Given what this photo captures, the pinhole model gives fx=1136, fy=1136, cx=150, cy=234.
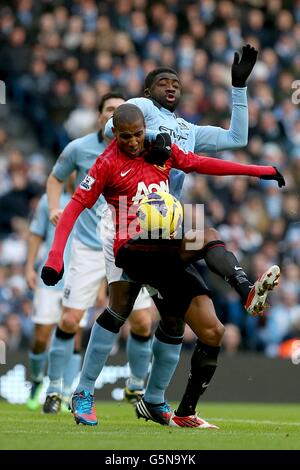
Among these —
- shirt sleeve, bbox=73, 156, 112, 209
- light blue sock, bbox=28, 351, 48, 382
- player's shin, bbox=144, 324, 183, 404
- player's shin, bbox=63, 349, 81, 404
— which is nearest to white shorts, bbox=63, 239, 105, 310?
player's shin, bbox=63, 349, 81, 404

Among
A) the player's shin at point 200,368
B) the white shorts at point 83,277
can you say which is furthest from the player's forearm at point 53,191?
the player's shin at point 200,368

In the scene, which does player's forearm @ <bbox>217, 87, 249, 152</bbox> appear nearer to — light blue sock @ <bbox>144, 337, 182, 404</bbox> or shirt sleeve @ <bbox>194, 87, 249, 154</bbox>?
shirt sleeve @ <bbox>194, 87, 249, 154</bbox>

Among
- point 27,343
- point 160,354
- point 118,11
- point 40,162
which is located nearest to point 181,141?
point 160,354

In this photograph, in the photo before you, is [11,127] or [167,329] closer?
[167,329]

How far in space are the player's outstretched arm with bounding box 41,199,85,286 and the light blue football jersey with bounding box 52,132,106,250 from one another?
2.44 m

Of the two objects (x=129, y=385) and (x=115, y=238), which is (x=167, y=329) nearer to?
(x=115, y=238)

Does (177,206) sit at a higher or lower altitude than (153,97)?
lower

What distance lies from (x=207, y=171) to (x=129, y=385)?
3.27 m

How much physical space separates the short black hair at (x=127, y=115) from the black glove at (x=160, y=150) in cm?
18

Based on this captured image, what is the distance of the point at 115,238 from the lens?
309 inches

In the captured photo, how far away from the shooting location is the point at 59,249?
25.0 ft

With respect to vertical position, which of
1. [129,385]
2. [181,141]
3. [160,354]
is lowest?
[129,385]

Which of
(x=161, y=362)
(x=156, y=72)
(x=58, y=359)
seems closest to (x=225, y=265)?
(x=161, y=362)

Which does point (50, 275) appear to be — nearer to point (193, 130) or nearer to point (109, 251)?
point (109, 251)
